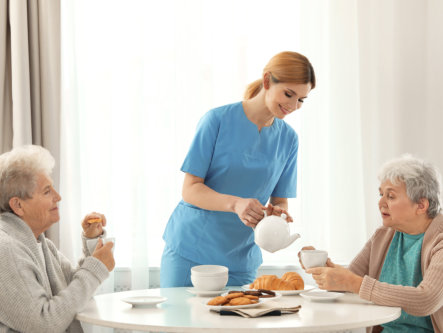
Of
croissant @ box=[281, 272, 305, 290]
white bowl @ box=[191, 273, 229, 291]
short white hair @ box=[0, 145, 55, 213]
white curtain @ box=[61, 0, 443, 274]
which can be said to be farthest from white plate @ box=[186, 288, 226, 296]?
white curtain @ box=[61, 0, 443, 274]

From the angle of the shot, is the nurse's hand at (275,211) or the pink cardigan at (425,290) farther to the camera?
the nurse's hand at (275,211)

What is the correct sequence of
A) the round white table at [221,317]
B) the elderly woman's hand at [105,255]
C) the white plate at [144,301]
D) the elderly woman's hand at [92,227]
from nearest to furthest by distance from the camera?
the round white table at [221,317]
the white plate at [144,301]
the elderly woman's hand at [105,255]
the elderly woman's hand at [92,227]

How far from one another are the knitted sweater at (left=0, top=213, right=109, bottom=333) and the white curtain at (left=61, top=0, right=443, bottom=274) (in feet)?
4.40

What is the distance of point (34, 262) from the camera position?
1.72m

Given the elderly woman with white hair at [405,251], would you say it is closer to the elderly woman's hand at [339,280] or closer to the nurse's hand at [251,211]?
the elderly woman's hand at [339,280]

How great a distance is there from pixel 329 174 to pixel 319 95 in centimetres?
45

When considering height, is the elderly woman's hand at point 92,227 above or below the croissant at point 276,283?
above

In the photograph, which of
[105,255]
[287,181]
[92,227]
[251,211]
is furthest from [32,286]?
[287,181]

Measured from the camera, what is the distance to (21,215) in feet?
5.88

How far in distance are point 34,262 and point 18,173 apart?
11.4 inches

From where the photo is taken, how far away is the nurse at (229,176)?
7.33 ft

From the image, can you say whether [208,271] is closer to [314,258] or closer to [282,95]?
[314,258]

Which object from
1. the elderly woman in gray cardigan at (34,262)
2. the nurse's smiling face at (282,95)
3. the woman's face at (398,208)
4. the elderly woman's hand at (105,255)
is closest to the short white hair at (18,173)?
the elderly woman in gray cardigan at (34,262)

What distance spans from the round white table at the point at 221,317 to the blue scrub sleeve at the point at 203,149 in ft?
1.75
